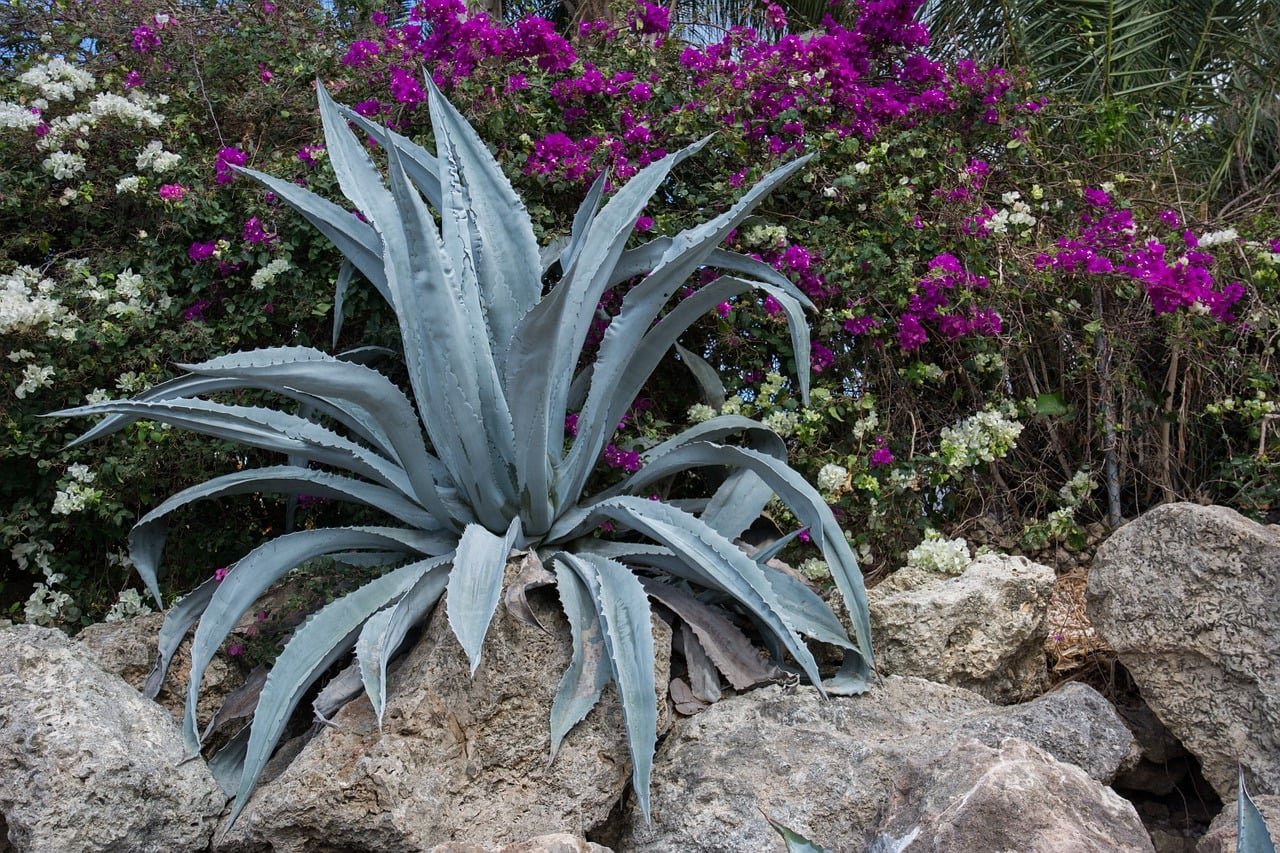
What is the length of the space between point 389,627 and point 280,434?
2.07ft

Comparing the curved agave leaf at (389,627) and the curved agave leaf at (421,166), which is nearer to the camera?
the curved agave leaf at (389,627)

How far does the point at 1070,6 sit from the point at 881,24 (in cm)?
348

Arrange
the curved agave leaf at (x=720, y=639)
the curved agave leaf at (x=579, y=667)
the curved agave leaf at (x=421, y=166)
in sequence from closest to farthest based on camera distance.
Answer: the curved agave leaf at (x=579, y=667) < the curved agave leaf at (x=720, y=639) < the curved agave leaf at (x=421, y=166)

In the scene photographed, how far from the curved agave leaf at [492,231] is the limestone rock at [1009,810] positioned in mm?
1375

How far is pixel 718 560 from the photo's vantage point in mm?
2320

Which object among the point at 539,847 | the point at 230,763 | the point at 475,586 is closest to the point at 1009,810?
the point at 539,847

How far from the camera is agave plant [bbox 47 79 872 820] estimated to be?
87.4 inches

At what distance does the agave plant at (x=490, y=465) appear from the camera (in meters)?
2.22

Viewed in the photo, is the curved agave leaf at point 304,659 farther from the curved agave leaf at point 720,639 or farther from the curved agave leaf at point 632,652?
the curved agave leaf at point 720,639

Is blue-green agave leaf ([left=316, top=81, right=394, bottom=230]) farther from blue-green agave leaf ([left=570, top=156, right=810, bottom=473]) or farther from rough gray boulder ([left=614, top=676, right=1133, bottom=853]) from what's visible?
rough gray boulder ([left=614, top=676, right=1133, bottom=853])

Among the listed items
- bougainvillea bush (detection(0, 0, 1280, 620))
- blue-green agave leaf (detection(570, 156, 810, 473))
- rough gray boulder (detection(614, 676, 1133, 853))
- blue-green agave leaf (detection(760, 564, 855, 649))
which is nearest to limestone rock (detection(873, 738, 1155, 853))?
rough gray boulder (detection(614, 676, 1133, 853))

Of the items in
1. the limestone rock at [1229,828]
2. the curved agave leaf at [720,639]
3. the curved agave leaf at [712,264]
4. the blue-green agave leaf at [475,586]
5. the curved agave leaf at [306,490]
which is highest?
the curved agave leaf at [712,264]

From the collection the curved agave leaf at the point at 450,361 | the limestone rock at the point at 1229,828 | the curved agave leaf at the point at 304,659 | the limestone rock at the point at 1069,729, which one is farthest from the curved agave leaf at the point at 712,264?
the limestone rock at the point at 1229,828

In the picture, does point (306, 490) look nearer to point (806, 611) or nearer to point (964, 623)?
point (806, 611)
